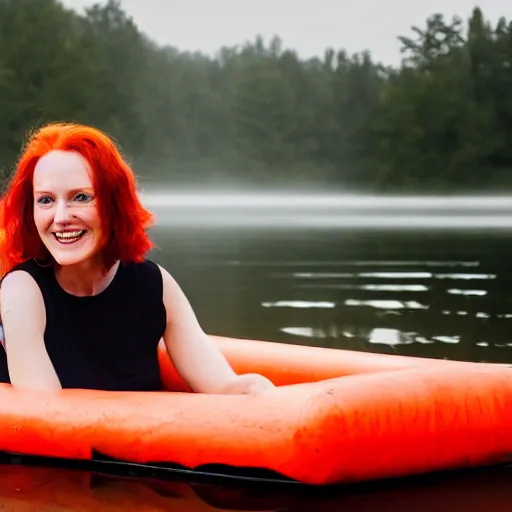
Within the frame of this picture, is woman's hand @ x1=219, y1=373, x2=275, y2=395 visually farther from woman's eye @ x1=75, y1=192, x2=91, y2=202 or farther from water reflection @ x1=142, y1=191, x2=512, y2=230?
water reflection @ x1=142, y1=191, x2=512, y2=230

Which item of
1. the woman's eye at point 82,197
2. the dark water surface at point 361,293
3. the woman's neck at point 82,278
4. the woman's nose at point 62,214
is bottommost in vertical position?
the dark water surface at point 361,293

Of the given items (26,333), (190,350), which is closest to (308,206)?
(190,350)

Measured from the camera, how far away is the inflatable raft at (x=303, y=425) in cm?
221

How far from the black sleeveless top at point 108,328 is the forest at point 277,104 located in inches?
1048

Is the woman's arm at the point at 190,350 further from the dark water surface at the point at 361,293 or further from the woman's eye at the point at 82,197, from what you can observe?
the dark water surface at the point at 361,293

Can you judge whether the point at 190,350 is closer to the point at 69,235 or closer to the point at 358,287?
the point at 69,235

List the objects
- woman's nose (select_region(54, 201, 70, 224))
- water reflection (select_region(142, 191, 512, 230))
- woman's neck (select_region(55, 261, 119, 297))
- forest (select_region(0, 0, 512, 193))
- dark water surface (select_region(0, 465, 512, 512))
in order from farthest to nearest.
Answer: forest (select_region(0, 0, 512, 193)) → water reflection (select_region(142, 191, 512, 230)) → woman's neck (select_region(55, 261, 119, 297)) → woman's nose (select_region(54, 201, 70, 224)) → dark water surface (select_region(0, 465, 512, 512))

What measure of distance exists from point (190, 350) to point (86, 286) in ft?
1.00

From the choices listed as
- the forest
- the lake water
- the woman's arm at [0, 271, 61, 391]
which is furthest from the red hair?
the forest

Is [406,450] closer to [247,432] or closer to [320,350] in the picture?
[247,432]

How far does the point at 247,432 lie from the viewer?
224 cm

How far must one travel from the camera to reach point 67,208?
2.43 meters

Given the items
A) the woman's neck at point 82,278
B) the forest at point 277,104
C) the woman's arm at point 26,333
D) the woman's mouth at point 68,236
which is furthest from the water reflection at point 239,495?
the forest at point 277,104

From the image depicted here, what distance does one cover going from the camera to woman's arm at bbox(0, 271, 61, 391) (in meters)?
2.41
